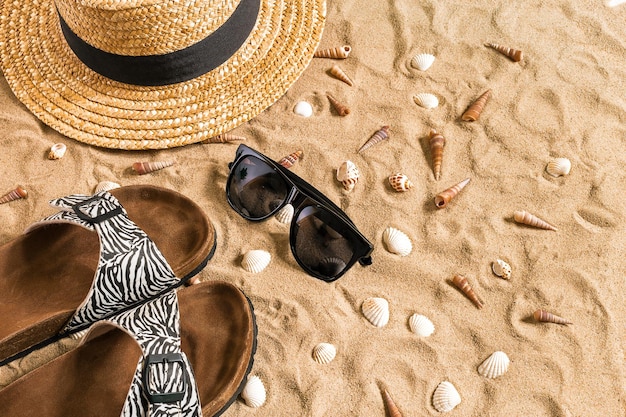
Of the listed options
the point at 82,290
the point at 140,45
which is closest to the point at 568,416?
the point at 82,290

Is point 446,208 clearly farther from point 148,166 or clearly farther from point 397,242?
point 148,166

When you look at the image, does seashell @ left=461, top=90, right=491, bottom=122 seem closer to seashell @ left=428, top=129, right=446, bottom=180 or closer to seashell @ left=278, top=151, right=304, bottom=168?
seashell @ left=428, top=129, right=446, bottom=180

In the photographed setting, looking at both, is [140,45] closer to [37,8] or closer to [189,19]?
[189,19]

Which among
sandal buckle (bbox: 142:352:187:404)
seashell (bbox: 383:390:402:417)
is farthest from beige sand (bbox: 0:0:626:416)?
sandal buckle (bbox: 142:352:187:404)

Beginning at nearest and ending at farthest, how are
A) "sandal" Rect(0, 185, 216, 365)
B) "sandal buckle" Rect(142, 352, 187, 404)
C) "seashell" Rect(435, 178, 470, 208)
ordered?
"sandal buckle" Rect(142, 352, 187, 404)
"sandal" Rect(0, 185, 216, 365)
"seashell" Rect(435, 178, 470, 208)

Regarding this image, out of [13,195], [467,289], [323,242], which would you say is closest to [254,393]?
[323,242]

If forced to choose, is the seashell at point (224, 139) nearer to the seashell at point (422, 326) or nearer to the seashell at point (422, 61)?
the seashell at point (422, 61)
